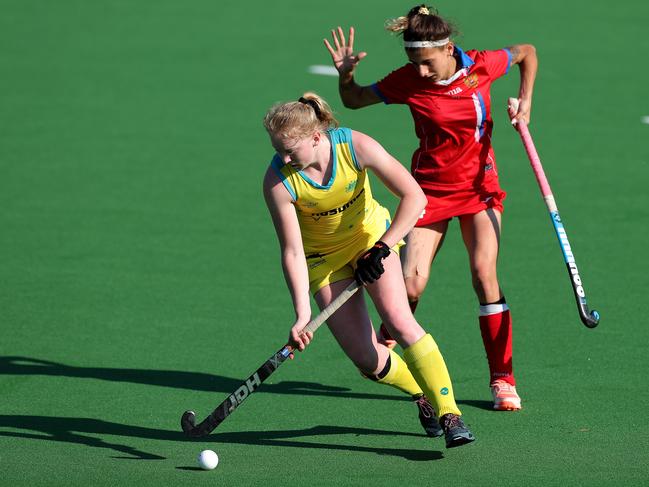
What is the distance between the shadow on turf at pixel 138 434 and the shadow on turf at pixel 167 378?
466 millimetres

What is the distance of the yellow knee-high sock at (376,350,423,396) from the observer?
5.19 m

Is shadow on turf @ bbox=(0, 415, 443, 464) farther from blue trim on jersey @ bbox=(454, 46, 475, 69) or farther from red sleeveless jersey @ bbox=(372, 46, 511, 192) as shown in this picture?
blue trim on jersey @ bbox=(454, 46, 475, 69)

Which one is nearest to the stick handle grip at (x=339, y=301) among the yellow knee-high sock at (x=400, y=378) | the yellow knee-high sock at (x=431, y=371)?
the yellow knee-high sock at (x=431, y=371)

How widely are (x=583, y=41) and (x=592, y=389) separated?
25.5 ft

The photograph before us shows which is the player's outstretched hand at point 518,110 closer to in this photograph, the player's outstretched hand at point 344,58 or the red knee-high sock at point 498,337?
the player's outstretched hand at point 344,58

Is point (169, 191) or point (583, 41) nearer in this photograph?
point (169, 191)

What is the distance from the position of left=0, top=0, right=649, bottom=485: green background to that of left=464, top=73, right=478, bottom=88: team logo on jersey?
146 centimetres

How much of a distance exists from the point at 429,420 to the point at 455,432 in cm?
40

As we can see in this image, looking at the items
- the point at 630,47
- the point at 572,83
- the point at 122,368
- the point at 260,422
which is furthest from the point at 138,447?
the point at 630,47

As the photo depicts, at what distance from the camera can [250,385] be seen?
4.88 metres

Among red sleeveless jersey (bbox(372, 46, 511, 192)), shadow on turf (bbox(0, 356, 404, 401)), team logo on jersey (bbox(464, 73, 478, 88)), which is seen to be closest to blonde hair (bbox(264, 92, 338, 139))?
red sleeveless jersey (bbox(372, 46, 511, 192))

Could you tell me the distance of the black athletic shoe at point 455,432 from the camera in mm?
4715

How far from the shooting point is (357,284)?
4781 millimetres

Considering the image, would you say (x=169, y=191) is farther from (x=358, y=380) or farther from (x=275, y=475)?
(x=275, y=475)
